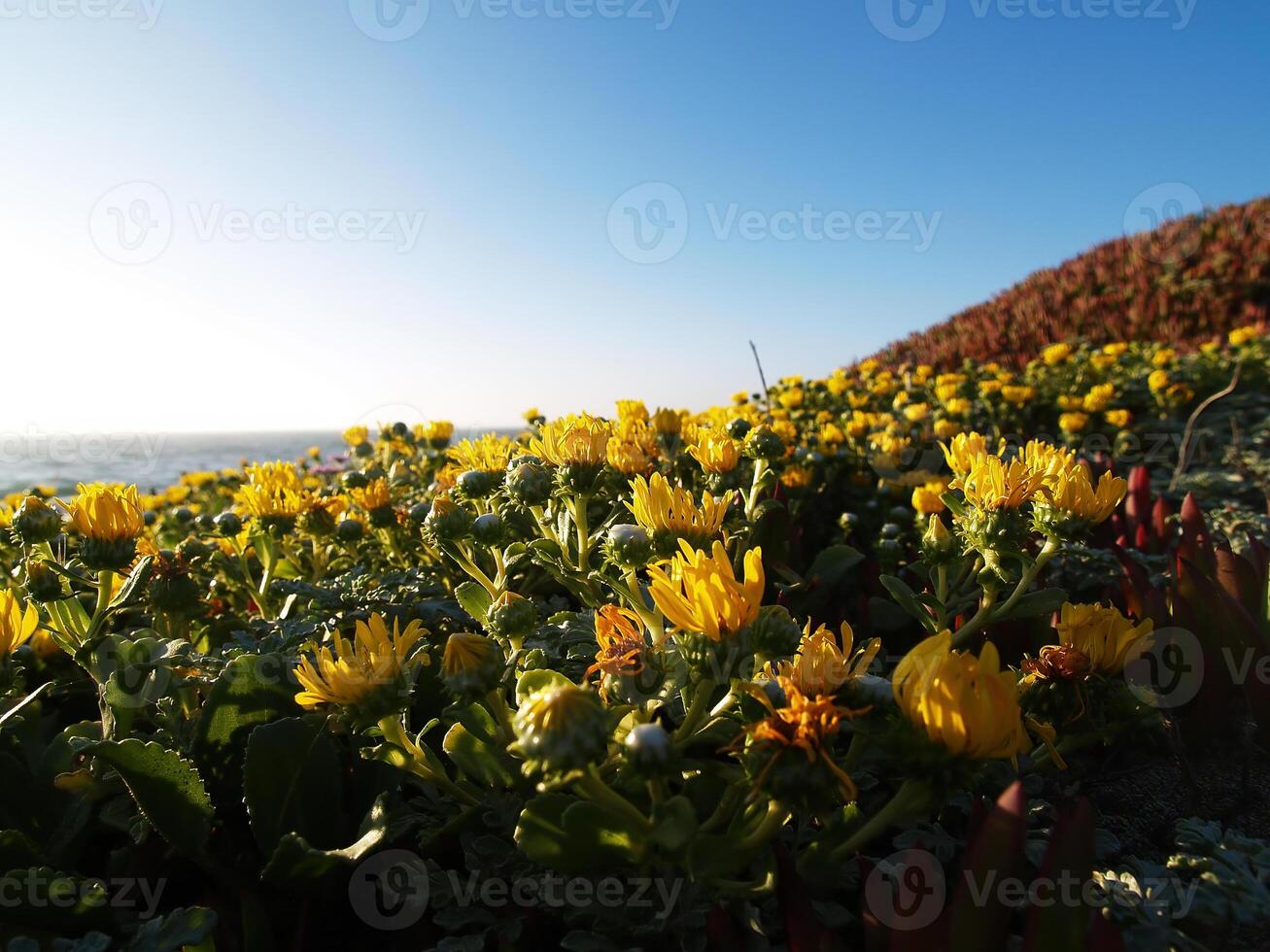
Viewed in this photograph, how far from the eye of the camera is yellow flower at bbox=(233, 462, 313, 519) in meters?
2.62

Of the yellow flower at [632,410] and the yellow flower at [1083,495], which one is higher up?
the yellow flower at [632,410]

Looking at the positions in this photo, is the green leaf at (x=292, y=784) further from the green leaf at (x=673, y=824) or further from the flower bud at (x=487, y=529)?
the green leaf at (x=673, y=824)

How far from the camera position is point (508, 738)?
1.42m

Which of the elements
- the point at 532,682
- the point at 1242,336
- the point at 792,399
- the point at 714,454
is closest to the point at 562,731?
the point at 532,682

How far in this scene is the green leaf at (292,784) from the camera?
1.46 metres

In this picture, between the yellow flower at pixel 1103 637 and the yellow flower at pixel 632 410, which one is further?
the yellow flower at pixel 632 410

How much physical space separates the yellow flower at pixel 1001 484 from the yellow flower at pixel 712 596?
900 mm

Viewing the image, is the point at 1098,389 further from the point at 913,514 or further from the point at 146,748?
the point at 146,748

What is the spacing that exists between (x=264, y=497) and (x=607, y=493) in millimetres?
1399

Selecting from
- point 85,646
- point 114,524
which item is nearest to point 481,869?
point 85,646

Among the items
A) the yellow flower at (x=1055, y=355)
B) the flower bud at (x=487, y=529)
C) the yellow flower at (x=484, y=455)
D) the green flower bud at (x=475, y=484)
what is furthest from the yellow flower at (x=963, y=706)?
the yellow flower at (x=1055, y=355)

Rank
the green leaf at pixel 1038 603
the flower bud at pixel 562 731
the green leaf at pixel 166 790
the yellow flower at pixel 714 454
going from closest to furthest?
the flower bud at pixel 562 731
the green leaf at pixel 166 790
the green leaf at pixel 1038 603
the yellow flower at pixel 714 454

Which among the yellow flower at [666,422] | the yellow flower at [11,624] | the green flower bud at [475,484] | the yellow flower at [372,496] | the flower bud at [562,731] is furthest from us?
the yellow flower at [666,422]

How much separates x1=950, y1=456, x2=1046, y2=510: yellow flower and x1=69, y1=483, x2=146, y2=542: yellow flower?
2.30 meters
